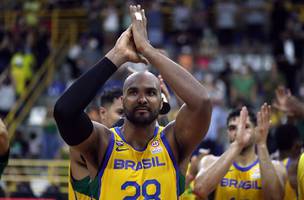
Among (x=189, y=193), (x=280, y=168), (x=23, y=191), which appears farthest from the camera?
(x=23, y=191)

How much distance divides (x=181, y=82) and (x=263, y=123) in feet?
6.16

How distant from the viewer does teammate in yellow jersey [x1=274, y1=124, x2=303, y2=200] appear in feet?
28.2

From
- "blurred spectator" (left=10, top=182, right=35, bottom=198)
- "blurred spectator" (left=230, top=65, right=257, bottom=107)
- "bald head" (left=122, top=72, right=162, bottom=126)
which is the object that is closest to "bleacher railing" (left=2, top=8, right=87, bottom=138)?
"blurred spectator" (left=10, top=182, right=35, bottom=198)

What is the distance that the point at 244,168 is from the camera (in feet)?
28.8

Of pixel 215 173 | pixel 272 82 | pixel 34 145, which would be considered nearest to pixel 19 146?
pixel 34 145

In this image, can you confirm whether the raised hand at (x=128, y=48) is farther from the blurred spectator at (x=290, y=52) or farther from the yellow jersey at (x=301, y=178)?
the blurred spectator at (x=290, y=52)

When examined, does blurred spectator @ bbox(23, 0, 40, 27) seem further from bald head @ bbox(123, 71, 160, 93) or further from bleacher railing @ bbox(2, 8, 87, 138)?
bald head @ bbox(123, 71, 160, 93)

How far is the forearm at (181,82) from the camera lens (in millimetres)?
6418

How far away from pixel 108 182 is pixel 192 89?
3.21 ft

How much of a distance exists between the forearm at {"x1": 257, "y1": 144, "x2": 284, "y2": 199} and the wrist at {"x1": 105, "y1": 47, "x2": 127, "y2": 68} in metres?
2.26

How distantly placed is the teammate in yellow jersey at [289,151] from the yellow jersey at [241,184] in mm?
322

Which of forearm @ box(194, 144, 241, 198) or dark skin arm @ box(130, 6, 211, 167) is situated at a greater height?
dark skin arm @ box(130, 6, 211, 167)

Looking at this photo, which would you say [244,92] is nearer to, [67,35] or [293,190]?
[67,35]

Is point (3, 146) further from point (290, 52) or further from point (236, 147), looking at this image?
point (290, 52)
